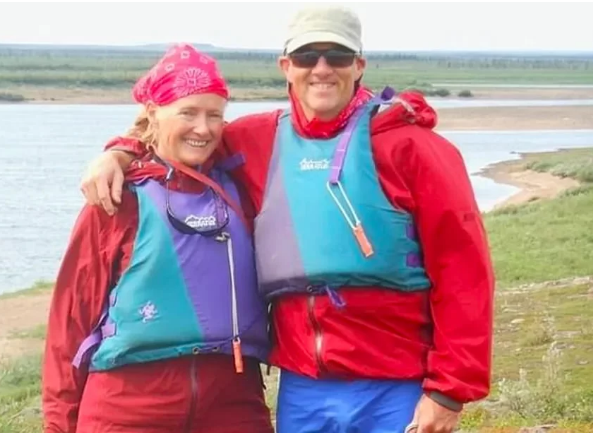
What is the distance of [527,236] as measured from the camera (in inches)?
664

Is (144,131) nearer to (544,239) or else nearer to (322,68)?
(322,68)

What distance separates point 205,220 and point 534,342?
5628 mm

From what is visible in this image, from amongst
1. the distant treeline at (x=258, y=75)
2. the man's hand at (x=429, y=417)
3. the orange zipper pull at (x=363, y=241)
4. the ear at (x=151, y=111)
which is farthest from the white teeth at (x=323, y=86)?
the distant treeline at (x=258, y=75)

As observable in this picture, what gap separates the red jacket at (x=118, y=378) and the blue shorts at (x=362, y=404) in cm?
26

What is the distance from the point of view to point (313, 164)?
11.8 ft

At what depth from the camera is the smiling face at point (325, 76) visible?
140 inches

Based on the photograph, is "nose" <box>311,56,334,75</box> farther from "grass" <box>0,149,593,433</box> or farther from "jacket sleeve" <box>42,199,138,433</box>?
"grass" <box>0,149,593,433</box>

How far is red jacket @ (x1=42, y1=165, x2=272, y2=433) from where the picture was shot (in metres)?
3.66

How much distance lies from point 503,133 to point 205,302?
4750 centimetres

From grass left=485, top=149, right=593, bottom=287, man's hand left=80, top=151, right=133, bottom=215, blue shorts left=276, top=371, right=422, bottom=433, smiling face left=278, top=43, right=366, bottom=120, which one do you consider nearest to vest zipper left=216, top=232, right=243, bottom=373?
blue shorts left=276, top=371, right=422, bottom=433

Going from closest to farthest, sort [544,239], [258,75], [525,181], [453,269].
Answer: [453,269] < [544,239] < [525,181] < [258,75]

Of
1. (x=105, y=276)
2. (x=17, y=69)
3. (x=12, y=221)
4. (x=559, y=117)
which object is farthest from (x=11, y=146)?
(x=17, y=69)

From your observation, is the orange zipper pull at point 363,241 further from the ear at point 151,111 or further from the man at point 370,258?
the ear at point 151,111

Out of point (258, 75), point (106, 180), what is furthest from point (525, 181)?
point (258, 75)
